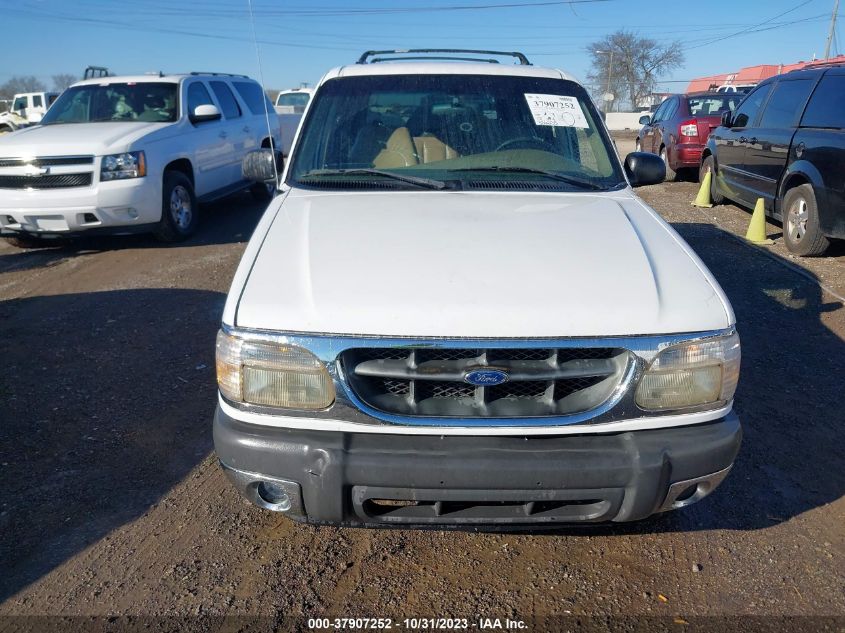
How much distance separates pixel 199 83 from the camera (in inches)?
336

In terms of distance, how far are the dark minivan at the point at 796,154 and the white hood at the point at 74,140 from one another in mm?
6921

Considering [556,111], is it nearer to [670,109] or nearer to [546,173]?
[546,173]

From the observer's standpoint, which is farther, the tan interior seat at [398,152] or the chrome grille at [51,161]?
the chrome grille at [51,161]

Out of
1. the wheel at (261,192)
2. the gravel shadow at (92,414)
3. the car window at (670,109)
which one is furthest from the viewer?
the car window at (670,109)

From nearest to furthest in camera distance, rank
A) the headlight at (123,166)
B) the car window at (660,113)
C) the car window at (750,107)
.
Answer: the headlight at (123,166)
the car window at (750,107)
the car window at (660,113)

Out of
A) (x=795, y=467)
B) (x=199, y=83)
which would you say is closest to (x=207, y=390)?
(x=795, y=467)

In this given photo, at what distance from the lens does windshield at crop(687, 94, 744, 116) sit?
1206 centimetres

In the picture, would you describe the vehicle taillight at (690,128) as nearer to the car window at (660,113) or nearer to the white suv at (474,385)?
the car window at (660,113)

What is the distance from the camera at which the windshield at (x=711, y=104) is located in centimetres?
1206

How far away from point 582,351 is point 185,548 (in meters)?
1.79

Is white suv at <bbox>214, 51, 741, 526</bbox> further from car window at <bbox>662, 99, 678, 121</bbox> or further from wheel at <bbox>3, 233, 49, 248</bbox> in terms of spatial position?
car window at <bbox>662, 99, 678, 121</bbox>

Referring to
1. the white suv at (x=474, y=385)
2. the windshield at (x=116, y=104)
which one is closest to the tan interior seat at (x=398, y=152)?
the white suv at (x=474, y=385)

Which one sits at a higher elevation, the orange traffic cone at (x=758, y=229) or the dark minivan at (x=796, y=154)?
the dark minivan at (x=796, y=154)

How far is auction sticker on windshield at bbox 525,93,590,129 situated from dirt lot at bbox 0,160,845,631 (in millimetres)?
1916
